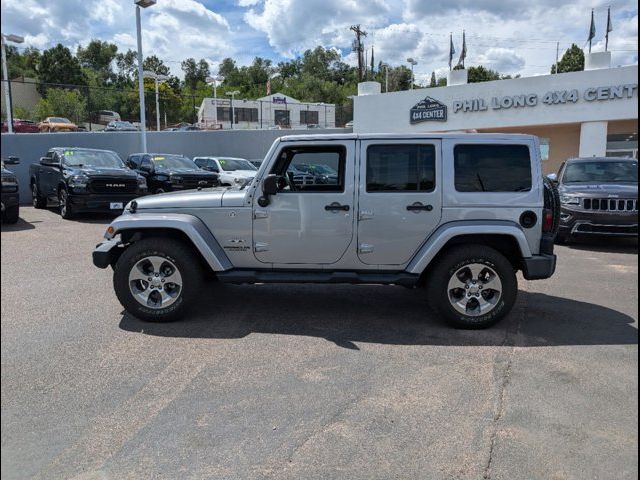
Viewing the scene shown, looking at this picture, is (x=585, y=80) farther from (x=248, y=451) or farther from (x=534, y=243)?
(x=248, y=451)

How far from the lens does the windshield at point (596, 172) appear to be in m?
10.4

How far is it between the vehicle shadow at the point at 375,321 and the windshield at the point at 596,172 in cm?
531

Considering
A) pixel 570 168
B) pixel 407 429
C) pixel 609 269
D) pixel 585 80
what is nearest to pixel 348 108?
pixel 585 80

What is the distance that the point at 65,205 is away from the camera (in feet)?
41.6

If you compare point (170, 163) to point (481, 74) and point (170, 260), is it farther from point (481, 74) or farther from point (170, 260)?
point (481, 74)

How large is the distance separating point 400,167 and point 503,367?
2.11m

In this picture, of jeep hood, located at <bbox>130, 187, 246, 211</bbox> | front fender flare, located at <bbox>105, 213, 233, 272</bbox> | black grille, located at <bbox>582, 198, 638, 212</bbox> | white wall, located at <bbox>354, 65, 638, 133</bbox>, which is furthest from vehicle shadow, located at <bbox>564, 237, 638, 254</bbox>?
white wall, located at <bbox>354, 65, 638, 133</bbox>

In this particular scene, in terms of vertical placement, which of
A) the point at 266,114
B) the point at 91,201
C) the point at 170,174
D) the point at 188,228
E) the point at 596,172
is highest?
the point at 266,114

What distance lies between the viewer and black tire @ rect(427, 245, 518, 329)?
492cm

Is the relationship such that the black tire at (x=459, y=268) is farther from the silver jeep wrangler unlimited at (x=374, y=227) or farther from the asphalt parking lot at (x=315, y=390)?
the asphalt parking lot at (x=315, y=390)

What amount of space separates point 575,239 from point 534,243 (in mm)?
5577

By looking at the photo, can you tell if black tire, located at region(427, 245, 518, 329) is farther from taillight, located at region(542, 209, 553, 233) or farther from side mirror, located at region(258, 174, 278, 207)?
side mirror, located at region(258, 174, 278, 207)

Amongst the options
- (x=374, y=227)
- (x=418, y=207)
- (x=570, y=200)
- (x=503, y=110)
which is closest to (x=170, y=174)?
(x=570, y=200)

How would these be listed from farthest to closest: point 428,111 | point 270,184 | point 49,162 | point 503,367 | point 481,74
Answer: point 481,74 < point 428,111 < point 49,162 < point 270,184 < point 503,367
